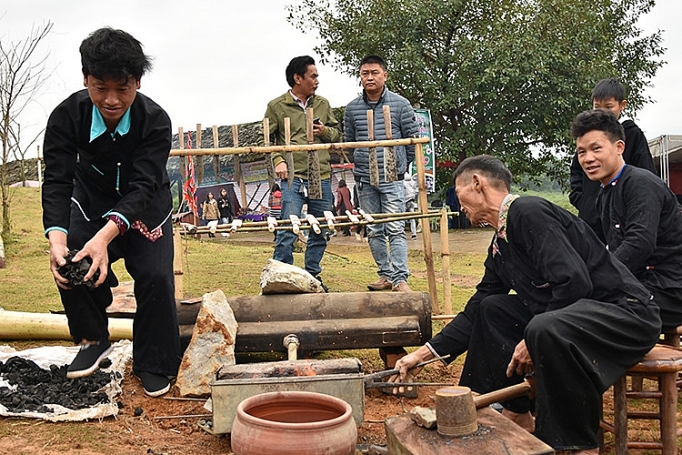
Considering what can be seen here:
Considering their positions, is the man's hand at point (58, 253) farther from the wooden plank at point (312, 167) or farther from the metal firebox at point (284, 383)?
the wooden plank at point (312, 167)

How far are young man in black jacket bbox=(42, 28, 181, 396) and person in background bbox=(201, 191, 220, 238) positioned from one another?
1652 millimetres

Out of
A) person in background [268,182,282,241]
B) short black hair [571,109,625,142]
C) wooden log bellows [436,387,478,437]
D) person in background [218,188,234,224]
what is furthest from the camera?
person in background [218,188,234,224]

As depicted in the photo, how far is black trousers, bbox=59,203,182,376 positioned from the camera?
3.91 meters

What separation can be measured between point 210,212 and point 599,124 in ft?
44.3

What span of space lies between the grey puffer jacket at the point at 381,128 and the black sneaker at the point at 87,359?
3.40m

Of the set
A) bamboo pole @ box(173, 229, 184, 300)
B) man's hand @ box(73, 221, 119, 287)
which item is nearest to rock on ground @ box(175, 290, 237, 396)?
man's hand @ box(73, 221, 119, 287)

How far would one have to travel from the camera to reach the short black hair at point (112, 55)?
3471mm

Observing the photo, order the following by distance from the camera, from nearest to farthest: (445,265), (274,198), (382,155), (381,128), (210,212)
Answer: (445,265) < (382,155) < (381,128) < (274,198) < (210,212)

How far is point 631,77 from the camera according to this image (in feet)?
75.3

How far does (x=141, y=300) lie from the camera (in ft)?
13.7

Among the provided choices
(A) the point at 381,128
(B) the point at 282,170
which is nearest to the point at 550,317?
(B) the point at 282,170

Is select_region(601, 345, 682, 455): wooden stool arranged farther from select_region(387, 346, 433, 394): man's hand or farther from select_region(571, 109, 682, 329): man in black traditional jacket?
select_region(387, 346, 433, 394): man's hand

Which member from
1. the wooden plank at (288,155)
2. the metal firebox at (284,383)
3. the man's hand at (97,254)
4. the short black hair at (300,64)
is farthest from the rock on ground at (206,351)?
the short black hair at (300,64)

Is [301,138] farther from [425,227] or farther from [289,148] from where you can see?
[425,227]
